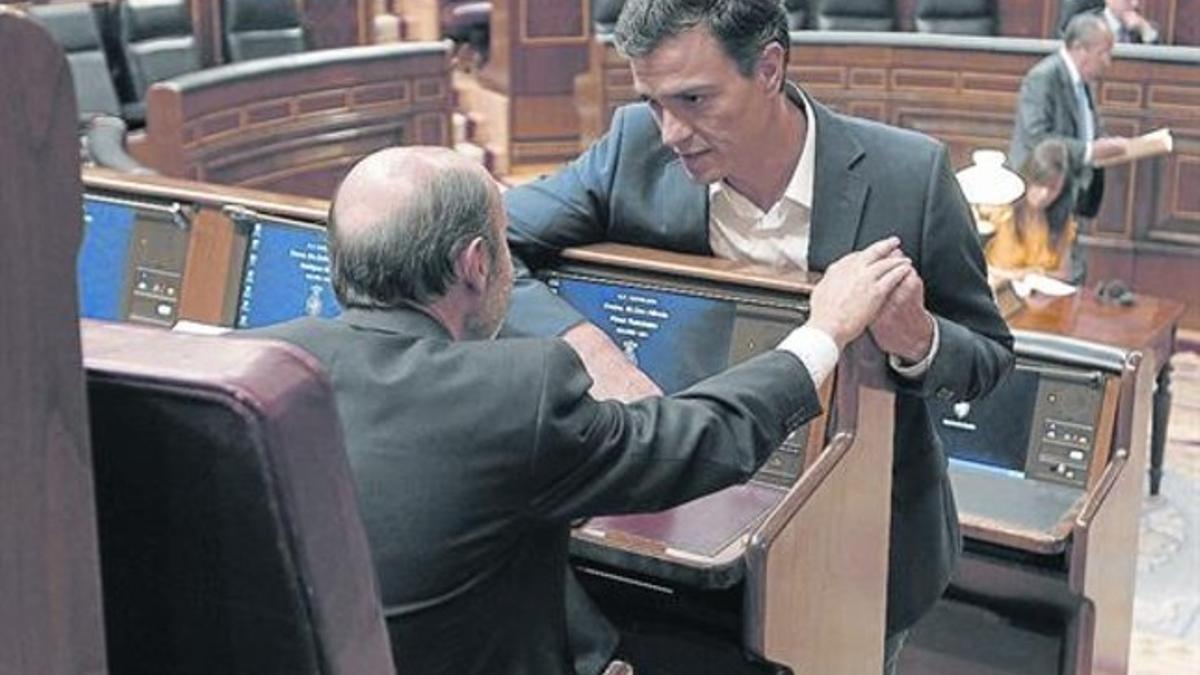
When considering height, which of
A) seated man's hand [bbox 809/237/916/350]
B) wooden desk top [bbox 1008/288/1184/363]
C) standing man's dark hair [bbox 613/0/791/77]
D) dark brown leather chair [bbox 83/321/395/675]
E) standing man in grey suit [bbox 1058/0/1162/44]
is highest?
standing man's dark hair [bbox 613/0/791/77]

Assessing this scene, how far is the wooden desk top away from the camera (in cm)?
383

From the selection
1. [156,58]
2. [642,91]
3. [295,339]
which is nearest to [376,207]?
[295,339]

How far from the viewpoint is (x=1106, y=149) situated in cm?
496

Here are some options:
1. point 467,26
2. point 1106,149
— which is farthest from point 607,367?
point 467,26

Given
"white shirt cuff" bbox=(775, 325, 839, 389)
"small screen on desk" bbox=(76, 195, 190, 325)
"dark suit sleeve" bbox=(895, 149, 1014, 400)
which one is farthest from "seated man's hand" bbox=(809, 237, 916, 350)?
"small screen on desk" bbox=(76, 195, 190, 325)

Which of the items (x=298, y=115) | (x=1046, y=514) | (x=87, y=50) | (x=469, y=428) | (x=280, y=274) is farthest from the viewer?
(x=298, y=115)

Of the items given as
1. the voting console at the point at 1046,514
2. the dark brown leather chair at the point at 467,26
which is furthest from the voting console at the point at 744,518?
the dark brown leather chair at the point at 467,26

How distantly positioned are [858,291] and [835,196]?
0.19m

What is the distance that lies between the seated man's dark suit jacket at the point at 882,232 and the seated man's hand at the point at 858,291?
0.12m

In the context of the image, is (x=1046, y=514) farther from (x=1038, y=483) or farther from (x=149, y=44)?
(x=149, y=44)

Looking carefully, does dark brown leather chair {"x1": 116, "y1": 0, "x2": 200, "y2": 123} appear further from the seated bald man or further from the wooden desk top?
the seated bald man

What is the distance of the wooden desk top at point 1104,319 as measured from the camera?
12.6 feet

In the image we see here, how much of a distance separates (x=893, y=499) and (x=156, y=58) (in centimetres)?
484

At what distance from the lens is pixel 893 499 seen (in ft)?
5.37
